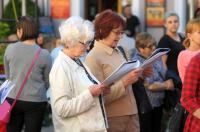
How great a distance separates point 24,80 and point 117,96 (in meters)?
1.37

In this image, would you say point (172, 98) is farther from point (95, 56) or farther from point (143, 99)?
point (95, 56)

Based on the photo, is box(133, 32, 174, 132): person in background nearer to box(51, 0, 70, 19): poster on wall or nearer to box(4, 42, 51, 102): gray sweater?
box(4, 42, 51, 102): gray sweater

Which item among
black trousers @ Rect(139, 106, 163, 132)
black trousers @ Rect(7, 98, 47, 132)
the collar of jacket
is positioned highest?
the collar of jacket

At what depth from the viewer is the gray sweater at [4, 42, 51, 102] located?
241 inches

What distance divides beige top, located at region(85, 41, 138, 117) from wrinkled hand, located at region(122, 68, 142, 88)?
5 cm

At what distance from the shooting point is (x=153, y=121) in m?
7.47

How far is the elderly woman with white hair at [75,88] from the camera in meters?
4.54

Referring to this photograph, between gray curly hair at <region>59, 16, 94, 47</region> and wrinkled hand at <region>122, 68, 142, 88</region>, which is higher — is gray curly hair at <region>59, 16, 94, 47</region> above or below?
above

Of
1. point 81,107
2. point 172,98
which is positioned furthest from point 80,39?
point 172,98

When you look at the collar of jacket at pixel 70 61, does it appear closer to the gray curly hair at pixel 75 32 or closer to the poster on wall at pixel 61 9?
the gray curly hair at pixel 75 32

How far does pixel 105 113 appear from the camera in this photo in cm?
482

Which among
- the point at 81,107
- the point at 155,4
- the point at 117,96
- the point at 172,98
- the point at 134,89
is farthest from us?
the point at 155,4

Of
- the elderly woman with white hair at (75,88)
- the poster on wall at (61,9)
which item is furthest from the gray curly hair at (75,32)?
the poster on wall at (61,9)

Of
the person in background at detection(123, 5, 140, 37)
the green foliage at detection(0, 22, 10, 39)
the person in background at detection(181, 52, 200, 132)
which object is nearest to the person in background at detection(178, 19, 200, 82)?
the person in background at detection(181, 52, 200, 132)
